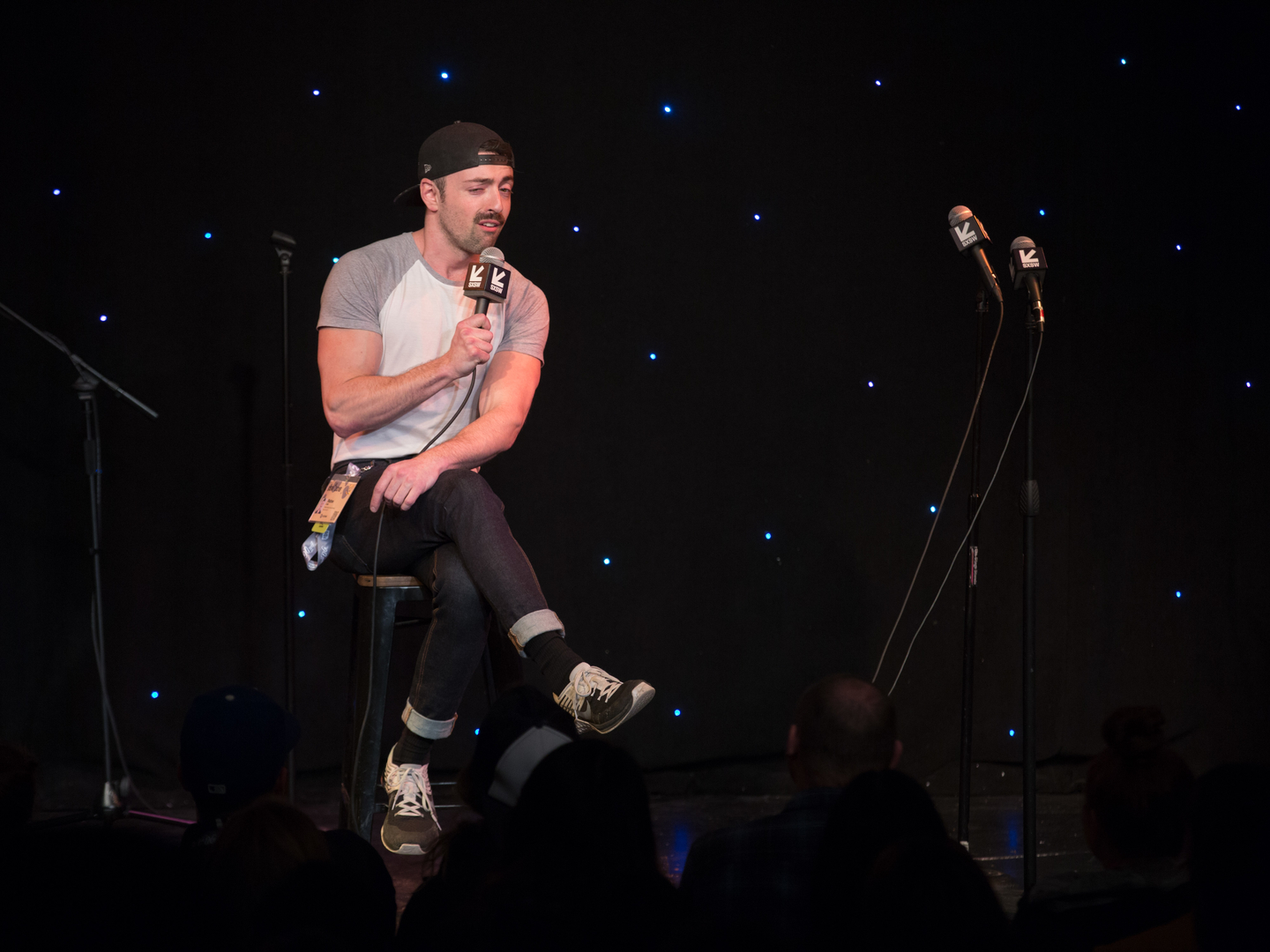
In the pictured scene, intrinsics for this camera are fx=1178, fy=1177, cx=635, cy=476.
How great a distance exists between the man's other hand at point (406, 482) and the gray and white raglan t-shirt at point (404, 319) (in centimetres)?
19

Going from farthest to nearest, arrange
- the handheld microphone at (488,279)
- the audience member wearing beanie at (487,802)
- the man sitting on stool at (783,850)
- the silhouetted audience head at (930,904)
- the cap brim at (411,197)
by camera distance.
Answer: the cap brim at (411,197) < the handheld microphone at (488,279) < the man sitting on stool at (783,850) < the audience member wearing beanie at (487,802) < the silhouetted audience head at (930,904)

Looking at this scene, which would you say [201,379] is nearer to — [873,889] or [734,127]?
[734,127]

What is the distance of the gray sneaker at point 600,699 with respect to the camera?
201cm

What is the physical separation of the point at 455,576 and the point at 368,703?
29 centimetres

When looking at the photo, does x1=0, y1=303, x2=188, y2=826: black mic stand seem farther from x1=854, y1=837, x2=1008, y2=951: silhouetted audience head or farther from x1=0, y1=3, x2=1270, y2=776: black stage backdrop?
x1=854, y1=837, x2=1008, y2=951: silhouetted audience head

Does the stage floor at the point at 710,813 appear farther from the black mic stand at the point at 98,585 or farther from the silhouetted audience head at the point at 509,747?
the silhouetted audience head at the point at 509,747

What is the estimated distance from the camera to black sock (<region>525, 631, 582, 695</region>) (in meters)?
2.05

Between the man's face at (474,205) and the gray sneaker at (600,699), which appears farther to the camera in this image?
the man's face at (474,205)

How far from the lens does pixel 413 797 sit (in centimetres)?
212

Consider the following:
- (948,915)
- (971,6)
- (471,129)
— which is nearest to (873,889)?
(948,915)

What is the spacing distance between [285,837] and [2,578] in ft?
6.85

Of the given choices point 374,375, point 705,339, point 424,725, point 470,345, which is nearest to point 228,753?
point 424,725

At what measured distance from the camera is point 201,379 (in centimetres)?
295

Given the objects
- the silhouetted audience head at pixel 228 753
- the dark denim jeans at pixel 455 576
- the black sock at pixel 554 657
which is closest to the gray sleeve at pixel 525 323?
the dark denim jeans at pixel 455 576
